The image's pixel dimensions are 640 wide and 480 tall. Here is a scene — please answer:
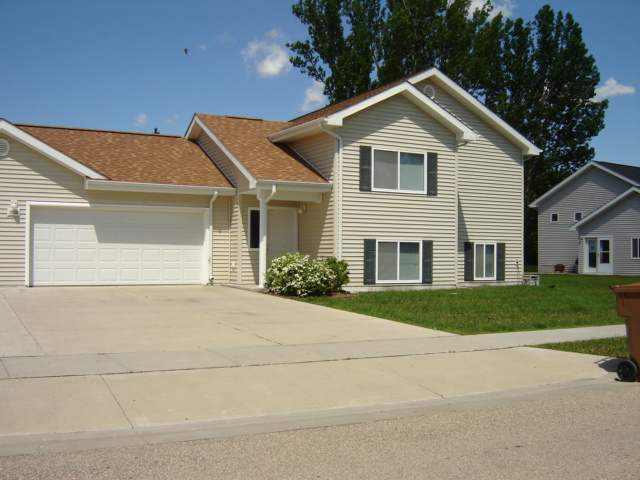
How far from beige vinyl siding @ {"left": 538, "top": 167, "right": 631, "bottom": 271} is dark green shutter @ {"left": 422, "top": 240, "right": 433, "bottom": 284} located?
21227 mm

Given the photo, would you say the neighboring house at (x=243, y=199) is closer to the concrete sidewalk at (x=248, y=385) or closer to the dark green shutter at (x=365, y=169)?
the dark green shutter at (x=365, y=169)

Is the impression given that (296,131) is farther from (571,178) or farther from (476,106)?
(571,178)

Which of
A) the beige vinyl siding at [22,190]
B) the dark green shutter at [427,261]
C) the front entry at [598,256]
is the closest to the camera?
the beige vinyl siding at [22,190]

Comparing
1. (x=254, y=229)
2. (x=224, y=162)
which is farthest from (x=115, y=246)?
(x=224, y=162)

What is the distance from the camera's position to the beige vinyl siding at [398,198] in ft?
64.4

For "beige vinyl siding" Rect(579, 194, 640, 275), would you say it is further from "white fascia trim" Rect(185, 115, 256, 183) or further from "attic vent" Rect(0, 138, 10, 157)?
"attic vent" Rect(0, 138, 10, 157)

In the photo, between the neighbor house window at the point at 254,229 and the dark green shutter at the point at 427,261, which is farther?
the dark green shutter at the point at 427,261

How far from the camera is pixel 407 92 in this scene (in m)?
20.3

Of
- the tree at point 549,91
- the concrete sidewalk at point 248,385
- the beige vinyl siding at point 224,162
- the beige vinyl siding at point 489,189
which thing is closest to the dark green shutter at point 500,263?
the beige vinyl siding at point 489,189

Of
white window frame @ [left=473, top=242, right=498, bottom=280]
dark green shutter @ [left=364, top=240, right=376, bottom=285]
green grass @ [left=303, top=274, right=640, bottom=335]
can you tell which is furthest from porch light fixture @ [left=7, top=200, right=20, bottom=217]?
white window frame @ [left=473, top=242, right=498, bottom=280]

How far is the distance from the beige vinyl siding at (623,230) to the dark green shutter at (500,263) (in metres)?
14.9

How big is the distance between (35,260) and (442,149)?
12.4 metres

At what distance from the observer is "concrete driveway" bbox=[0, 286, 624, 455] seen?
6887 mm

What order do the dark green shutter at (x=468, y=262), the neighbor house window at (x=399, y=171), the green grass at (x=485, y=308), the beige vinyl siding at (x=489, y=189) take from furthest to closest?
1. the beige vinyl siding at (x=489, y=189)
2. the dark green shutter at (x=468, y=262)
3. the neighbor house window at (x=399, y=171)
4. the green grass at (x=485, y=308)
